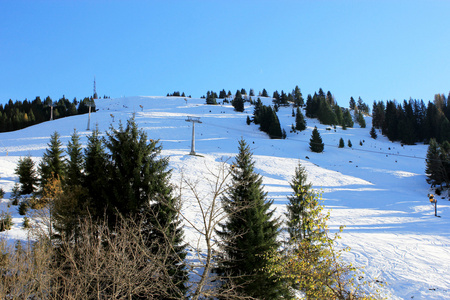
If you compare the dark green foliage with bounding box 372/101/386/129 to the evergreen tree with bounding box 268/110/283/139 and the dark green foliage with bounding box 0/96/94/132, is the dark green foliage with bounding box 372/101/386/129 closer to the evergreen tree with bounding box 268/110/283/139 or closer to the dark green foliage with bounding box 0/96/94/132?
the evergreen tree with bounding box 268/110/283/139

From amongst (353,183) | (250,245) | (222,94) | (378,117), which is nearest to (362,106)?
(378,117)

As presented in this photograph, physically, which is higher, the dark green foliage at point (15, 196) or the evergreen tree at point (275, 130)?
the evergreen tree at point (275, 130)

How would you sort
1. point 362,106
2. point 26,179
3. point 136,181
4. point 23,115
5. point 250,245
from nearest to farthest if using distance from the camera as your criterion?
point 250,245
point 136,181
point 26,179
point 23,115
point 362,106

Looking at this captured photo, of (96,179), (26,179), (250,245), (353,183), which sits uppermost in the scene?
(96,179)

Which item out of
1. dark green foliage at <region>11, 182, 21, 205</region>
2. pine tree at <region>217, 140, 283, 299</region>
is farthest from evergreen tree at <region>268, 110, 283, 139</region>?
pine tree at <region>217, 140, 283, 299</region>

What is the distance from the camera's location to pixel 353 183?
34.1 metres

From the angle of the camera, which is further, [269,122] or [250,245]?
[269,122]

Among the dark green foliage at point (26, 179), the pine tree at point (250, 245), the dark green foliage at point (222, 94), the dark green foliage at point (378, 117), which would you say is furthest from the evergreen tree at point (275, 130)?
the dark green foliage at point (222, 94)

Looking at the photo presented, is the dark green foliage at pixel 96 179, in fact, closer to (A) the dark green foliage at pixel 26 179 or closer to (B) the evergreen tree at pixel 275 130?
(A) the dark green foliage at pixel 26 179

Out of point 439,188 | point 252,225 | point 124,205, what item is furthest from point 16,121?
point 439,188

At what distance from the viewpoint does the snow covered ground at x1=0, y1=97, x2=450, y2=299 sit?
1457 centimetres

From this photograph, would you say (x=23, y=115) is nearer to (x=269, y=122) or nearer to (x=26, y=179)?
(x=26, y=179)

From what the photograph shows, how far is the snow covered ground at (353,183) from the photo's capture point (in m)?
14.6

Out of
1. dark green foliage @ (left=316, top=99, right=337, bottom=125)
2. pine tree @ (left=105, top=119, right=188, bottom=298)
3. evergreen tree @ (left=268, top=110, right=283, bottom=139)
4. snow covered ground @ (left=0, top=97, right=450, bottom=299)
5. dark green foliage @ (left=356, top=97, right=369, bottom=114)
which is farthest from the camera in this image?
dark green foliage @ (left=356, top=97, right=369, bottom=114)
